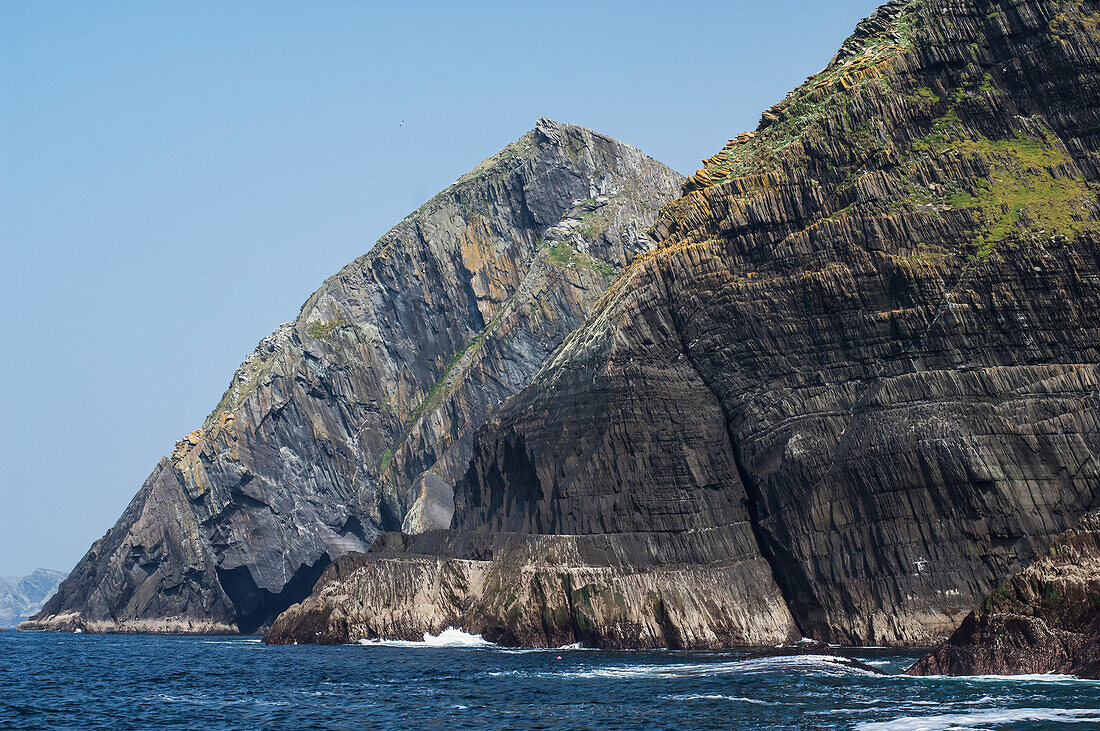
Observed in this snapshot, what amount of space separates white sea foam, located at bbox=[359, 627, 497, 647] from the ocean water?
11.4m

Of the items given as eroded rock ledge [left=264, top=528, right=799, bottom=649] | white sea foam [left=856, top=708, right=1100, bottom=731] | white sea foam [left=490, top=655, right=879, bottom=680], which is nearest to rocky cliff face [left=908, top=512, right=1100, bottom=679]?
white sea foam [left=490, top=655, right=879, bottom=680]

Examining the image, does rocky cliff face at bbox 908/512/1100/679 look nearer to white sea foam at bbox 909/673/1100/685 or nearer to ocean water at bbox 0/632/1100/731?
white sea foam at bbox 909/673/1100/685

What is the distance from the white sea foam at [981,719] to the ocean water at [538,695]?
44 mm

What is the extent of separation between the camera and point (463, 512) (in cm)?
13075

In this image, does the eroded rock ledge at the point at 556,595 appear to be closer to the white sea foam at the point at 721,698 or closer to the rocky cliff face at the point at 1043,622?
the rocky cliff face at the point at 1043,622

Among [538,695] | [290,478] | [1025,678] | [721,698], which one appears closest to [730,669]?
[721,698]

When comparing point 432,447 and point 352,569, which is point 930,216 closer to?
point 352,569

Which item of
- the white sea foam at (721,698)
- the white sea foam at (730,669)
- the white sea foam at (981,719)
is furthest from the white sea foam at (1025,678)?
the white sea foam at (721,698)

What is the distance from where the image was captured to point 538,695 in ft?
192

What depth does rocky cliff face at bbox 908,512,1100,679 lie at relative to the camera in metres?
53.2

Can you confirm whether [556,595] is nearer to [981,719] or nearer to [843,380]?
[843,380]

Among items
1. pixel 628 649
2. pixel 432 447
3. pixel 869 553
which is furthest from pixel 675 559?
pixel 432 447

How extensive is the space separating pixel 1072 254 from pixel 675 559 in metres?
41.5

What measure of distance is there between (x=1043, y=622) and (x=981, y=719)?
14696mm
